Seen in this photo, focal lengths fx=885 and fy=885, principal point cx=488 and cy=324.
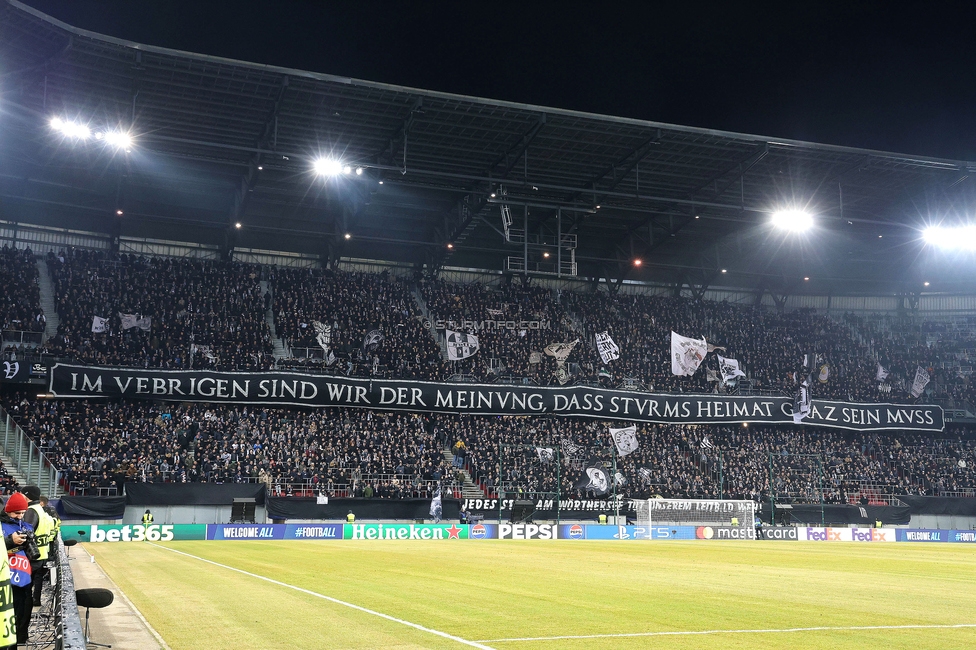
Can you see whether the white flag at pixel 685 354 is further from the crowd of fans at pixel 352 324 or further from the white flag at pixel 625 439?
the crowd of fans at pixel 352 324

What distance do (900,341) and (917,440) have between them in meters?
8.34

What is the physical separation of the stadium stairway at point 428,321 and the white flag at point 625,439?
A: 10.4 metres

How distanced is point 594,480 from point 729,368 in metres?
15.0

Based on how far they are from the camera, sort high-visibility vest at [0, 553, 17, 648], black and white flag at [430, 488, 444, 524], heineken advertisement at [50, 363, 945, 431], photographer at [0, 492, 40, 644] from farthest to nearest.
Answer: heineken advertisement at [50, 363, 945, 431] → black and white flag at [430, 488, 444, 524] → photographer at [0, 492, 40, 644] → high-visibility vest at [0, 553, 17, 648]

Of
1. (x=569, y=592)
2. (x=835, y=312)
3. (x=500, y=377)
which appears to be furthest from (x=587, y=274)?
(x=569, y=592)

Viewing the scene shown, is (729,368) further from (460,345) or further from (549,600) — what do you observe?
(549,600)

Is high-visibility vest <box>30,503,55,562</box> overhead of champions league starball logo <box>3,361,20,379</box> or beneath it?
beneath

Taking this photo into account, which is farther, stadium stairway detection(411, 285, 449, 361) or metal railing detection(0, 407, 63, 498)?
stadium stairway detection(411, 285, 449, 361)

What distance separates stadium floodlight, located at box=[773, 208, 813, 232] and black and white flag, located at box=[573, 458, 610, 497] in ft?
50.6

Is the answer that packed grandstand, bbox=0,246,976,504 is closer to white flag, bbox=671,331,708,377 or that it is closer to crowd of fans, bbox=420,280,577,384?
crowd of fans, bbox=420,280,577,384

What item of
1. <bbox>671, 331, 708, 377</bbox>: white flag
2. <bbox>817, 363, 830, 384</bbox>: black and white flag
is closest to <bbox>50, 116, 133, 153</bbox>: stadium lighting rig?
<bbox>671, 331, 708, 377</bbox>: white flag

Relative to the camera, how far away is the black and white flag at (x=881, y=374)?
58.3 m

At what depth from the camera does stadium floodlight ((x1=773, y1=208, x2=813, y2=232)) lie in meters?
44.6

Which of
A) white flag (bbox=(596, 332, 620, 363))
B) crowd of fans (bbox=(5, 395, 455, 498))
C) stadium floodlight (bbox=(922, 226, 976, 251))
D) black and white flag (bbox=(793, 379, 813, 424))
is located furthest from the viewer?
white flag (bbox=(596, 332, 620, 363))
